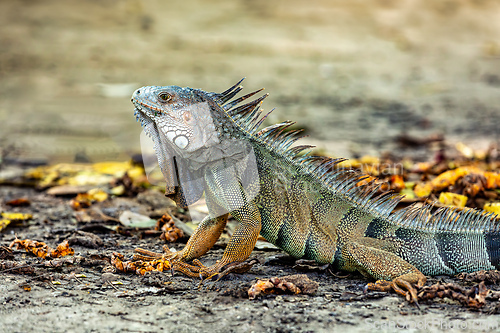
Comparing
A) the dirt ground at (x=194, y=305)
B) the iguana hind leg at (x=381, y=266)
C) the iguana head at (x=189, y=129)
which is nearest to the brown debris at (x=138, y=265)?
the dirt ground at (x=194, y=305)

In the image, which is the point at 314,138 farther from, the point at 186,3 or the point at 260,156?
the point at 186,3

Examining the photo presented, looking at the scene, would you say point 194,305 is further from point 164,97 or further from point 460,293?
point 460,293

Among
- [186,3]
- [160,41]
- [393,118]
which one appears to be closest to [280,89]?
[393,118]

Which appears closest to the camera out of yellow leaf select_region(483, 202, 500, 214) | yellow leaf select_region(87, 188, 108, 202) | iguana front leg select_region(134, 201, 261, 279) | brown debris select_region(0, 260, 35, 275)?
brown debris select_region(0, 260, 35, 275)

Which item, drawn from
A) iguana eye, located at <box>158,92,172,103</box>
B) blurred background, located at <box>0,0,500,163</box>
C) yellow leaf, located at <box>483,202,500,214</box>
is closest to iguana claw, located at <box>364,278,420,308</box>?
yellow leaf, located at <box>483,202,500,214</box>

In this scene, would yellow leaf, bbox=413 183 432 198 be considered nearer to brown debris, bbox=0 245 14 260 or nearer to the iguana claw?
the iguana claw

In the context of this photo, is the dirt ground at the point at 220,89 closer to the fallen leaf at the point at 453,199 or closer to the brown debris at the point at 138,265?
the brown debris at the point at 138,265
